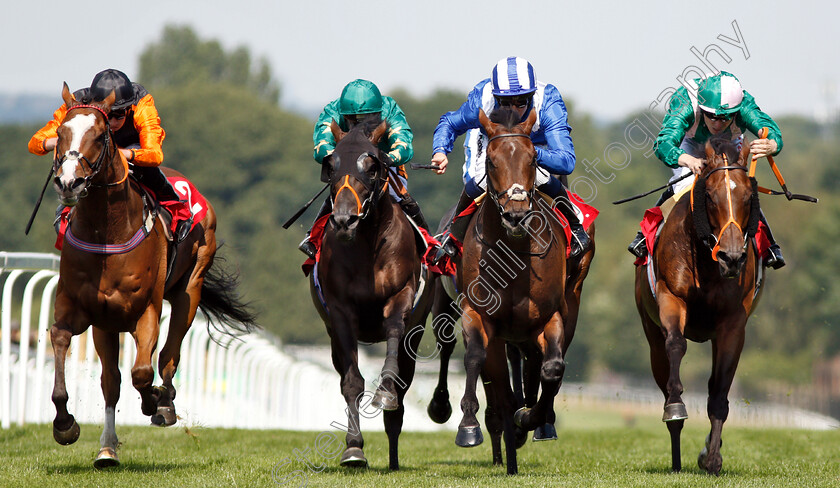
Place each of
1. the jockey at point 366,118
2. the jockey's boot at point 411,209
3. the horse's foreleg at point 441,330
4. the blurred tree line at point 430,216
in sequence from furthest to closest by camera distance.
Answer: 1. the blurred tree line at point 430,216
2. the horse's foreleg at point 441,330
3. the jockey's boot at point 411,209
4. the jockey at point 366,118

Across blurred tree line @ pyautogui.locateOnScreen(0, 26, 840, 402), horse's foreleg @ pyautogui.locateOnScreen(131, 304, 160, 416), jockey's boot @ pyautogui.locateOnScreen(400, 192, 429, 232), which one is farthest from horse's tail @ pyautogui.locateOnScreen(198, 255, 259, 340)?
blurred tree line @ pyautogui.locateOnScreen(0, 26, 840, 402)

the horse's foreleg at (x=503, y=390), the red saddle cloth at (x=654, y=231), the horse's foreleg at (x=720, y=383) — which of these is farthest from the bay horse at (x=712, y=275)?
the horse's foreleg at (x=503, y=390)

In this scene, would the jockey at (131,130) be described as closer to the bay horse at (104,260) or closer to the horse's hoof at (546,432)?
the bay horse at (104,260)

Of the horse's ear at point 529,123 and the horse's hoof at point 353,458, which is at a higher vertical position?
the horse's ear at point 529,123

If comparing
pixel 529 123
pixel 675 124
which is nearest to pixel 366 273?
pixel 529 123

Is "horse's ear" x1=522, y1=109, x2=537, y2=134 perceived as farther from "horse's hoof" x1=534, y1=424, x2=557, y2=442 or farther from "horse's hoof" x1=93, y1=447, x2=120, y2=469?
"horse's hoof" x1=93, y1=447, x2=120, y2=469

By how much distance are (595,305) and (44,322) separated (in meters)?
39.6

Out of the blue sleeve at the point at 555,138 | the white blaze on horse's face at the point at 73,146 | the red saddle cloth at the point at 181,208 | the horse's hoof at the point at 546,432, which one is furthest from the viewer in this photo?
the horse's hoof at the point at 546,432

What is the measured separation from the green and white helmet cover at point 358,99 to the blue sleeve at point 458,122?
55 centimetres

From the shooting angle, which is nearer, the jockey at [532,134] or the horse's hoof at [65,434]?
the horse's hoof at [65,434]

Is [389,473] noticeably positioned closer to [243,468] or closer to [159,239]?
[243,468]

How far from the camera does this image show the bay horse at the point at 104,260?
703cm

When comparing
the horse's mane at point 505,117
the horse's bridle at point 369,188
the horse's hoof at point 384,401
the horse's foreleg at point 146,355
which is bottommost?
the horse's hoof at point 384,401

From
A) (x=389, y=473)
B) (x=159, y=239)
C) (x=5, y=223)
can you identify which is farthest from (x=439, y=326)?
(x=5, y=223)
